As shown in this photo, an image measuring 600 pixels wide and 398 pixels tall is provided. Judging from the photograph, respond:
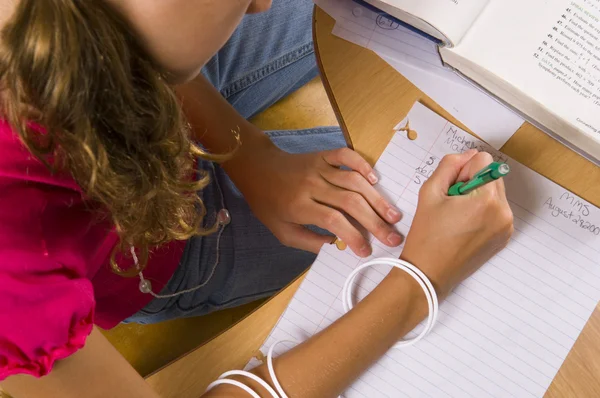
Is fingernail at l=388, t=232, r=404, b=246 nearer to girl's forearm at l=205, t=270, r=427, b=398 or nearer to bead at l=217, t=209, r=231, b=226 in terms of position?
girl's forearm at l=205, t=270, r=427, b=398

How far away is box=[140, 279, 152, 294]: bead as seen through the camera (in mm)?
618

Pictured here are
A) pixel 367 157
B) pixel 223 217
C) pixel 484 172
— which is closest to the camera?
pixel 484 172

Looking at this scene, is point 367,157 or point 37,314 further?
point 367,157

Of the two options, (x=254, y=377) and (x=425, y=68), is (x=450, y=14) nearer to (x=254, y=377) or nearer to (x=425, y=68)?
(x=425, y=68)

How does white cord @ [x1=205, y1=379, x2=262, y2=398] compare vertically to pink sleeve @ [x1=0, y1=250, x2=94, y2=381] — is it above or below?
below

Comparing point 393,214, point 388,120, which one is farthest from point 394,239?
point 388,120

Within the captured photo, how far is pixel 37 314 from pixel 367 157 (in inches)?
14.0

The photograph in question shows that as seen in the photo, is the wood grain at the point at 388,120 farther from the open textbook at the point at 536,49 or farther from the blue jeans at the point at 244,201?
the blue jeans at the point at 244,201

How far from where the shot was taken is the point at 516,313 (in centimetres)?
51

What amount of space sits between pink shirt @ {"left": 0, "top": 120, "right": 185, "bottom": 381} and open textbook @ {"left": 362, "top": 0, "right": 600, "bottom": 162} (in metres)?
0.38

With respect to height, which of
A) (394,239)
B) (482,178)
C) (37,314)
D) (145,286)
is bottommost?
(145,286)

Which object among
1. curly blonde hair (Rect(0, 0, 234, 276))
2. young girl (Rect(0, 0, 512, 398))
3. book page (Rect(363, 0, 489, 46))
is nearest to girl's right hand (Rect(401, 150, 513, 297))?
young girl (Rect(0, 0, 512, 398))

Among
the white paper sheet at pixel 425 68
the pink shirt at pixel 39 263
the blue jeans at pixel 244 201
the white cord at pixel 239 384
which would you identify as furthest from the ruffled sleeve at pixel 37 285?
the white paper sheet at pixel 425 68

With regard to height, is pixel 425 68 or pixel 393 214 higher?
pixel 425 68
